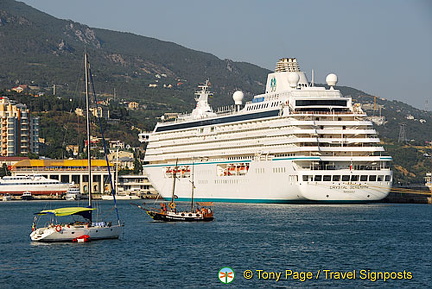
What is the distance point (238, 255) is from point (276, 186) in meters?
47.7

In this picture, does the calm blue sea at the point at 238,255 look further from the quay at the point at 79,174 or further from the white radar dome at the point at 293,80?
the quay at the point at 79,174

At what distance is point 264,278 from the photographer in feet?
155

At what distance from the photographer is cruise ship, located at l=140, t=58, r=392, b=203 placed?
10019 centimetres

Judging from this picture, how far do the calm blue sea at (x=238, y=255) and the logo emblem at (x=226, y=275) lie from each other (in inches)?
13.3

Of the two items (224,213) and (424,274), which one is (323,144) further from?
(424,274)

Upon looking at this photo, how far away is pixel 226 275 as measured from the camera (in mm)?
47469

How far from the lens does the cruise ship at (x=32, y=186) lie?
166 metres

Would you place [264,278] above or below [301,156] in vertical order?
below

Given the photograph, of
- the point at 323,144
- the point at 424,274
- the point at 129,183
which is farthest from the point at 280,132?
the point at 129,183

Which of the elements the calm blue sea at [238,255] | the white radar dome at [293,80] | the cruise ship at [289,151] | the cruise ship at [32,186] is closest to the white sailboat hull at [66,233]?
the calm blue sea at [238,255]

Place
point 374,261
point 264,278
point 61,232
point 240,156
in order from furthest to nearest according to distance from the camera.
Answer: point 240,156 < point 61,232 < point 374,261 < point 264,278

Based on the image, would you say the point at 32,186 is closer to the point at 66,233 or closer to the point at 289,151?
the point at 289,151

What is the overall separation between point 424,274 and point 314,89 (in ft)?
199

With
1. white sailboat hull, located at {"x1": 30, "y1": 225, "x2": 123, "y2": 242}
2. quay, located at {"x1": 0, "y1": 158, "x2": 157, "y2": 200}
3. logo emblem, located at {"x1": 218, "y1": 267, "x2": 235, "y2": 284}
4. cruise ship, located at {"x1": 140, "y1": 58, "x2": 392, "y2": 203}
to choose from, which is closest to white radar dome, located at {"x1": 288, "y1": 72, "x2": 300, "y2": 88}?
cruise ship, located at {"x1": 140, "y1": 58, "x2": 392, "y2": 203}
